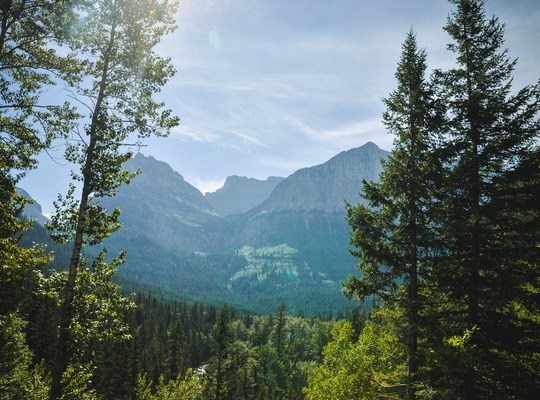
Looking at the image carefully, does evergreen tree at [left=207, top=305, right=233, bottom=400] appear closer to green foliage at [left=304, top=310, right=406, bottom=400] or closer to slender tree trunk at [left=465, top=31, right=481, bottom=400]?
green foliage at [left=304, top=310, right=406, bottom=400]

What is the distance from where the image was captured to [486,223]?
41.3ft

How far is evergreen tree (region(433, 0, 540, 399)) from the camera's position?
1119 cm

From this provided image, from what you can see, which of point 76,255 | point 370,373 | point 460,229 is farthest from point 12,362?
point 460,229

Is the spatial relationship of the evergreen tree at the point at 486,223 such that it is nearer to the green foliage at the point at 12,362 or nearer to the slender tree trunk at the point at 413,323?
the slender tree trunk at the point at 413,323

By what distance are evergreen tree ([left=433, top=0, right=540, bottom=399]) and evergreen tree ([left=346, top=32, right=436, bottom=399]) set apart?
890mm

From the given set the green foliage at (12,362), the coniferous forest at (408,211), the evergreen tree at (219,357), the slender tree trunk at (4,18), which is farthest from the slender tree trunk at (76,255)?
the evergreen tree at (219,357)

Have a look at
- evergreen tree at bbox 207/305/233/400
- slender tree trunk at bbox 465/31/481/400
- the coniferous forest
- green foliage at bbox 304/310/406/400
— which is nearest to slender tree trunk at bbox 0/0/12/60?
the coniferous forest

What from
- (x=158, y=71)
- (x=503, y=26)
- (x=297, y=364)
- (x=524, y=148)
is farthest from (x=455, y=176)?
(x=297, y=364)

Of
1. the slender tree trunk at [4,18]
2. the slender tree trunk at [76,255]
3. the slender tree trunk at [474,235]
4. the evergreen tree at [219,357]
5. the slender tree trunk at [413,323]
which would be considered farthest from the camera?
the evergreen tree at [219,357]

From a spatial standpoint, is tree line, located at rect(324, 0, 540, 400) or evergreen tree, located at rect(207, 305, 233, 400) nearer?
tree line, located at rect(324, 0, 540, 400)

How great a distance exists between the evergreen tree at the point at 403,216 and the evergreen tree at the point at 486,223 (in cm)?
89

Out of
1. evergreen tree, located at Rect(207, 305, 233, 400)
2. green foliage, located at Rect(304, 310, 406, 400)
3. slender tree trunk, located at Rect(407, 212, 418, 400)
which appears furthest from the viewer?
evergreen tree, located at Rect(207, 305, 233, 400)

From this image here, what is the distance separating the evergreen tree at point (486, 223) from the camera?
11.2 m

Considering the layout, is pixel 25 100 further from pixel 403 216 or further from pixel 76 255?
pixel 403 216
